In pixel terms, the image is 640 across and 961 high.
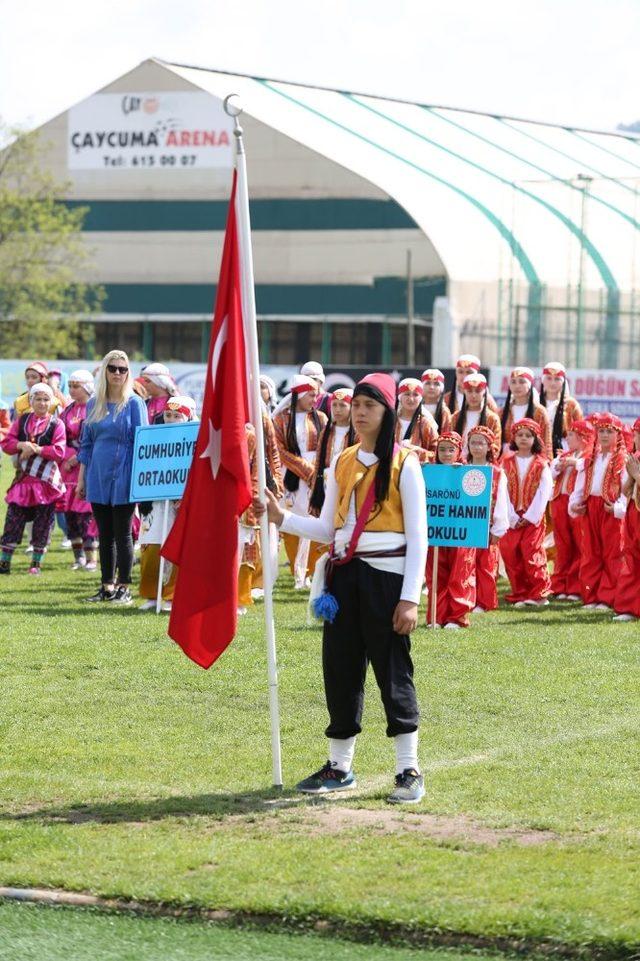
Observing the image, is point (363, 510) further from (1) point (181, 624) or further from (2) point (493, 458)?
(2) point (493, 458)

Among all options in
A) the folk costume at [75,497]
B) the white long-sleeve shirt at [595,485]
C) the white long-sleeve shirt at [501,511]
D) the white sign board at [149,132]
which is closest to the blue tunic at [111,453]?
the folk costume at [75,497]

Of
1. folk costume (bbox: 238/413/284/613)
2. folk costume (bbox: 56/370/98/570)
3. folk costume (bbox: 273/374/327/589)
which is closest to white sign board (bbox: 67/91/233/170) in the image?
folk costume (bbox: 56/370/98/570)

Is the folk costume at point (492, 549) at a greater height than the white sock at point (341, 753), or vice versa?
the folk costume at point (492, 549)

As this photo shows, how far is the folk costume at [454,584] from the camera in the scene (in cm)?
1316

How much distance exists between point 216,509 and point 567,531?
27.2 ft

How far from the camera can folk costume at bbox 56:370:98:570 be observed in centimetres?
1656

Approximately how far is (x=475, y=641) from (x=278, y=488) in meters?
2.38

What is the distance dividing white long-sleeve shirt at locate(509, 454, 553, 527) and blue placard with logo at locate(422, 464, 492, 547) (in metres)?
1.59

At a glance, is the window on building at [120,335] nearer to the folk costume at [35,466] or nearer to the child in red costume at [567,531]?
the folk costume at [35,466]

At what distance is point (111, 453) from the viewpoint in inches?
544

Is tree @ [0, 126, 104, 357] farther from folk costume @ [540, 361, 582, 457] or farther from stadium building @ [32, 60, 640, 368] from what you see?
folk costume @ [540, 361, 582, 457]

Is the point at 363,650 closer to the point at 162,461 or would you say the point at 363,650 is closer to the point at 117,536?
the point at 162,461

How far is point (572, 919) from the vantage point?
18.6ft

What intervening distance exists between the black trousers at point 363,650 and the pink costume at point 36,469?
8576 millimetres
